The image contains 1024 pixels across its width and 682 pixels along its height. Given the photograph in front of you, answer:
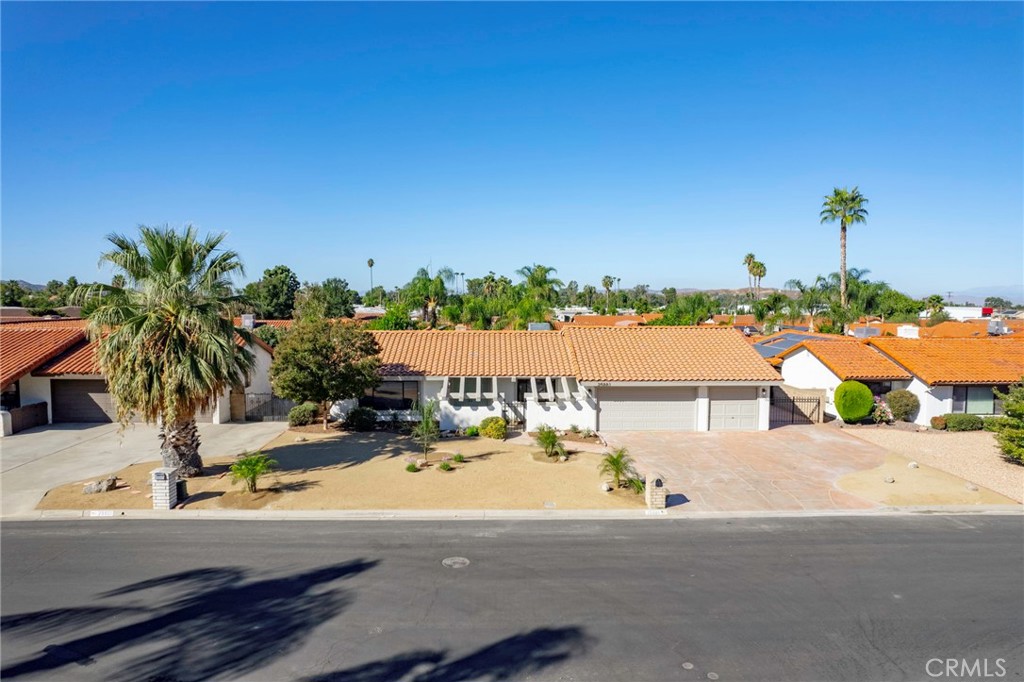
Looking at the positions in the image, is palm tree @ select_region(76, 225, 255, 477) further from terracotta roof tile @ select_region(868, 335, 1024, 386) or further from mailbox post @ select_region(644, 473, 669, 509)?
terracotta roof tile @ select_region(868, 335, 1024, 386)

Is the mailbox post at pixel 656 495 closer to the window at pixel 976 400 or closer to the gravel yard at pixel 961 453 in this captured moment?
the gravel yard at pixel 961 453

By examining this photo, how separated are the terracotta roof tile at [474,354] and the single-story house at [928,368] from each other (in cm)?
1377

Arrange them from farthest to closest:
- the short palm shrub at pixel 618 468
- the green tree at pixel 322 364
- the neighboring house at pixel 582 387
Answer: the neighboring house at pixel 582 387, the green tree at pixel 322 364, the short palm shrub at pixel 618 468

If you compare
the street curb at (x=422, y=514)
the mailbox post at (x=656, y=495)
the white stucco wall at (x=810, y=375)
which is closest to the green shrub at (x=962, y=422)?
the white stucco wall at (x=810, y=375)

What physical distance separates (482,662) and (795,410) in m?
26.0

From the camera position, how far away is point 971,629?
1083 centimetres

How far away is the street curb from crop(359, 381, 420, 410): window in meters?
11.2

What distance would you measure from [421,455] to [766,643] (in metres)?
14.6

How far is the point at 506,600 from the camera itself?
11.6 m

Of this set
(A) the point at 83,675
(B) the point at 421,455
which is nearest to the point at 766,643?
(A) the point at 83,675

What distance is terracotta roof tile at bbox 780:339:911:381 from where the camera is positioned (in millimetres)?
29625

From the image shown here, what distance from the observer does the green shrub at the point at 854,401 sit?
2873cm

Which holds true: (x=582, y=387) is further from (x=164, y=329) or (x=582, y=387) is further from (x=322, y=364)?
(x=164, y=329)

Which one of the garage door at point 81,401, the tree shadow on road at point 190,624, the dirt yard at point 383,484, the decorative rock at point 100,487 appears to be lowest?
the tree shadow on road at point 190,624
